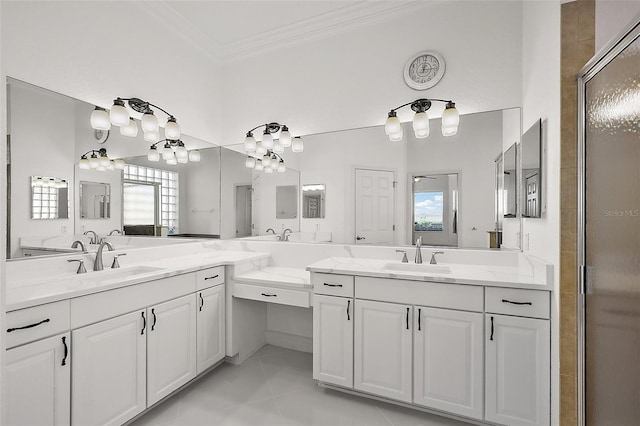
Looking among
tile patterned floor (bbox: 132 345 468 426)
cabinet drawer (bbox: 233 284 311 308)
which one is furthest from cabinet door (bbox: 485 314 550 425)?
cabinet drawer (bbox: 233 284 311 308)

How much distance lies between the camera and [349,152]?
2795 millimetres

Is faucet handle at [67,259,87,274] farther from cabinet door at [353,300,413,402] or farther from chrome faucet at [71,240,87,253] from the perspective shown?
cabinet door at [353,300,413,402]

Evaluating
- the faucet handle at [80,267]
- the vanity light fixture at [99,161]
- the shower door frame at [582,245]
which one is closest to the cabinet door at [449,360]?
the shower door frame at [582,245]

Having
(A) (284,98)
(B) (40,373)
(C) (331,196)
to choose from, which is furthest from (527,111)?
(B) (40,373)

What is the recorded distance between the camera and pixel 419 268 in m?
2.33

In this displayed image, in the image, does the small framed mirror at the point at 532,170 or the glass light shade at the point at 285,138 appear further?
the glass light shade at the point at 285,138

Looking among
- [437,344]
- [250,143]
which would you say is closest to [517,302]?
[437,344]

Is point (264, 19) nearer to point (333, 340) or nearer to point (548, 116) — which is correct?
point (548, 116)

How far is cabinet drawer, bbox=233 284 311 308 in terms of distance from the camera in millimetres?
2402

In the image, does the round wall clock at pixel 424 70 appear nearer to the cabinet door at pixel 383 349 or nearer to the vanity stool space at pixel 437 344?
the vanity stool space at pixel 437 344

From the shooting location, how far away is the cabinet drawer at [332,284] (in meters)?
2.18

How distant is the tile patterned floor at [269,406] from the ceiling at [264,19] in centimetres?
289

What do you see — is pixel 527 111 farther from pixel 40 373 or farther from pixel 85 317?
pixel 40 373

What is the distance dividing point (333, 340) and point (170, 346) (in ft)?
3.52
